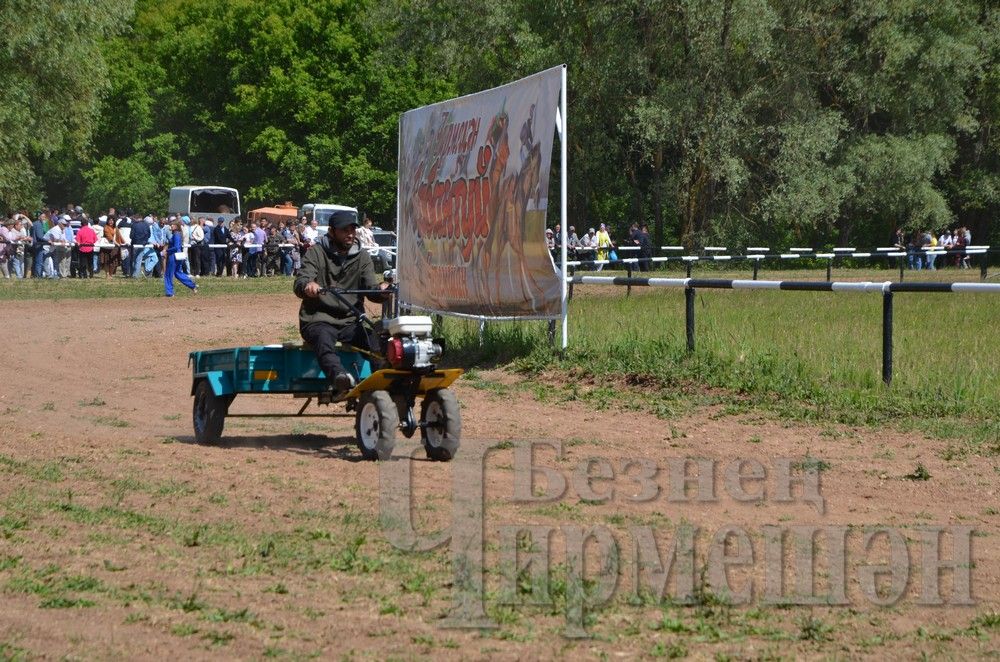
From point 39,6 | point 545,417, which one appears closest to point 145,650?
point 545,417

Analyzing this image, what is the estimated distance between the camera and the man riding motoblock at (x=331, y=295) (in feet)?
35.3

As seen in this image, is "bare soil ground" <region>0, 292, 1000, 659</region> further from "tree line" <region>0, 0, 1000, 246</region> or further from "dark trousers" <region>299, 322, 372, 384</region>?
"tree line" <region>0, 0, 1000, 246</region>

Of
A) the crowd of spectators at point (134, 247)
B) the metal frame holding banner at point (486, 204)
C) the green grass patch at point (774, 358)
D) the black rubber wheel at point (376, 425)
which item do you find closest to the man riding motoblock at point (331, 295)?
the black rubber wheel at point (376, 425)

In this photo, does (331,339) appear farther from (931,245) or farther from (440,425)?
(931,245)

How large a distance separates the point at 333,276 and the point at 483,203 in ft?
21.1

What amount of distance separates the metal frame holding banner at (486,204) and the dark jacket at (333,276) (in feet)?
16.1

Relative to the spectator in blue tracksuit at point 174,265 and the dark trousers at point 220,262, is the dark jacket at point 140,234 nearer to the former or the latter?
the dark trousers at point 220,262

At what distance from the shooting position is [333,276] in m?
11.3

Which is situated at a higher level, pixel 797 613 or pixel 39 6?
pixel 39 6

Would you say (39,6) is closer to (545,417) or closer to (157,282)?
(157,282)

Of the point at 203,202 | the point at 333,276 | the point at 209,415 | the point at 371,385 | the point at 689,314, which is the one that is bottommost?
the point at 209,415

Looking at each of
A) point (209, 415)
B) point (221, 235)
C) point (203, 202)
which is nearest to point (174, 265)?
point (221, 235)

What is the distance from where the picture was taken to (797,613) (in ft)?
19.8

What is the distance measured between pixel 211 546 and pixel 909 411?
23.4 feet
